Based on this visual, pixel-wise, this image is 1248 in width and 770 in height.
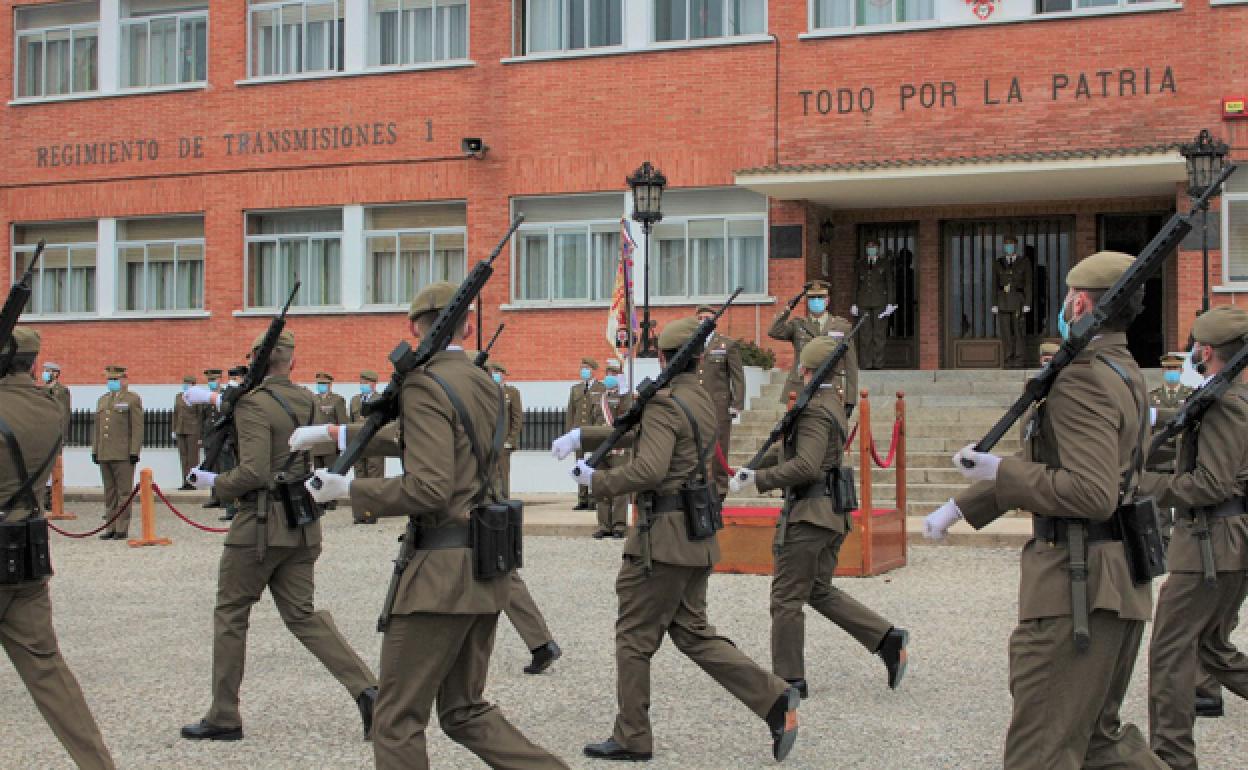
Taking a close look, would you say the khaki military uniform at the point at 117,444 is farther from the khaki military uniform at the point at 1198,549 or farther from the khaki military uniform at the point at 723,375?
the khaki military uniform at the point at 1198,549

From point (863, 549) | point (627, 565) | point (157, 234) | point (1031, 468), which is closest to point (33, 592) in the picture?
point (627, 565)

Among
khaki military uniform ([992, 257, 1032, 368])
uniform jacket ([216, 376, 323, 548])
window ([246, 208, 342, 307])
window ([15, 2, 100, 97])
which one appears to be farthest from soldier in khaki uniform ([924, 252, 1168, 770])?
window ([15, 2, 100, 97])

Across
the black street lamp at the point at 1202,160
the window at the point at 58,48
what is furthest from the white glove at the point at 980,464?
the window at the point at 58,48

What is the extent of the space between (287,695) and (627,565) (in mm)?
2405

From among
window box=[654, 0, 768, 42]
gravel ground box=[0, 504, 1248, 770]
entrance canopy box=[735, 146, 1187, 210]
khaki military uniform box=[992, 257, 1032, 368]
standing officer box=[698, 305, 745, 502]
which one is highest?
window box=[654, 0, 768, 42]

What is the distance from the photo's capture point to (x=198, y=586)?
41.2 ft

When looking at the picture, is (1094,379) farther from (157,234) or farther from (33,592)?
(157,234)

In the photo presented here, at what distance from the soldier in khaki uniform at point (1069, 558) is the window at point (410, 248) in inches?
764

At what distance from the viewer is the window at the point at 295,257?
24609mm

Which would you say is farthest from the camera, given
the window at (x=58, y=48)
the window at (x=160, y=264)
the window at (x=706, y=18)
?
the window at (x=58, y=48)

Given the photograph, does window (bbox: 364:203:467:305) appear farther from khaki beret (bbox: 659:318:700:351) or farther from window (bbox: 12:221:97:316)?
khaki beret (bbox: 659:318:700:351)

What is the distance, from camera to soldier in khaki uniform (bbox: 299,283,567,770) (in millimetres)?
4988

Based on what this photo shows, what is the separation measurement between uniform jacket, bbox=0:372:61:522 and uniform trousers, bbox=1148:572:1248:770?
16.4ft

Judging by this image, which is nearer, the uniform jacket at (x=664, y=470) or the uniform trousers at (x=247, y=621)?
the uniform jacket at (x=664, y=470)
